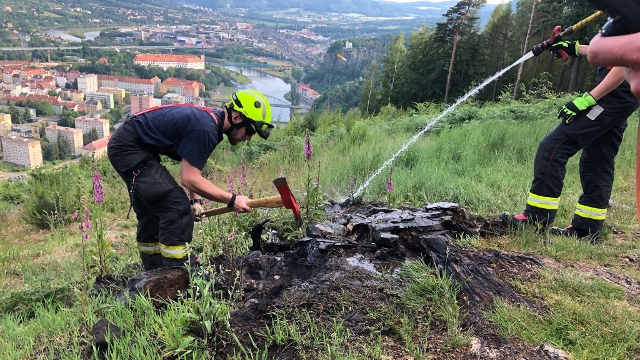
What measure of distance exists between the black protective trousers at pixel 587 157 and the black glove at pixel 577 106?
0.19 feet

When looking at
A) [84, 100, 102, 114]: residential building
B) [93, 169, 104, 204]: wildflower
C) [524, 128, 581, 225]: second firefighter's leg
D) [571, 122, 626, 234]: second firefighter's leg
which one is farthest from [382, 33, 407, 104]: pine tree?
[93, 169, 104, 204]: wildflower

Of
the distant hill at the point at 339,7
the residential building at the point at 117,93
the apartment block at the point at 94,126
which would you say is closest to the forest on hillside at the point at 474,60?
the apartment block at the point at 94,126

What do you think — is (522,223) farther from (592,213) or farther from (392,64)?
(392,64)

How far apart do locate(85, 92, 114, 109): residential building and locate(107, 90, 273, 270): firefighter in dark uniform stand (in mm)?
34838

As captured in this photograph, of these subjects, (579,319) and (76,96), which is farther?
(76,96)

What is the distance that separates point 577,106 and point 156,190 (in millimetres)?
3558

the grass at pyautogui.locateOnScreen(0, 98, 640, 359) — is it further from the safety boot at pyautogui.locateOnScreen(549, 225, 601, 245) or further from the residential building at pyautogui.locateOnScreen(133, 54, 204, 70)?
the residential building at pyautogui.locateOnScreen(133, 54, 204, 70)

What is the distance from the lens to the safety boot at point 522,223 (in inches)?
137

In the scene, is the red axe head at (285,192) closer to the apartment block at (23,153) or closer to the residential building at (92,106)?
the apartment block at (23,153)

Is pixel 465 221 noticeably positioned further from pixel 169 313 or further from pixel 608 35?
pixel 169 313

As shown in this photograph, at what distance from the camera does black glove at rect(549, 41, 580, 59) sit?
3.67m

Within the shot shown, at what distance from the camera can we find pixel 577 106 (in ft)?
11.5

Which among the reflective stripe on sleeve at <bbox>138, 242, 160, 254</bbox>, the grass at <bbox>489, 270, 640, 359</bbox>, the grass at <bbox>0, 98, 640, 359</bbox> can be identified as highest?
the grass at <bbox>489, 270, 640, 359</bbox>

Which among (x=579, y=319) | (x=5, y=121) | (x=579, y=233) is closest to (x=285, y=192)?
(x=579, y=319)
